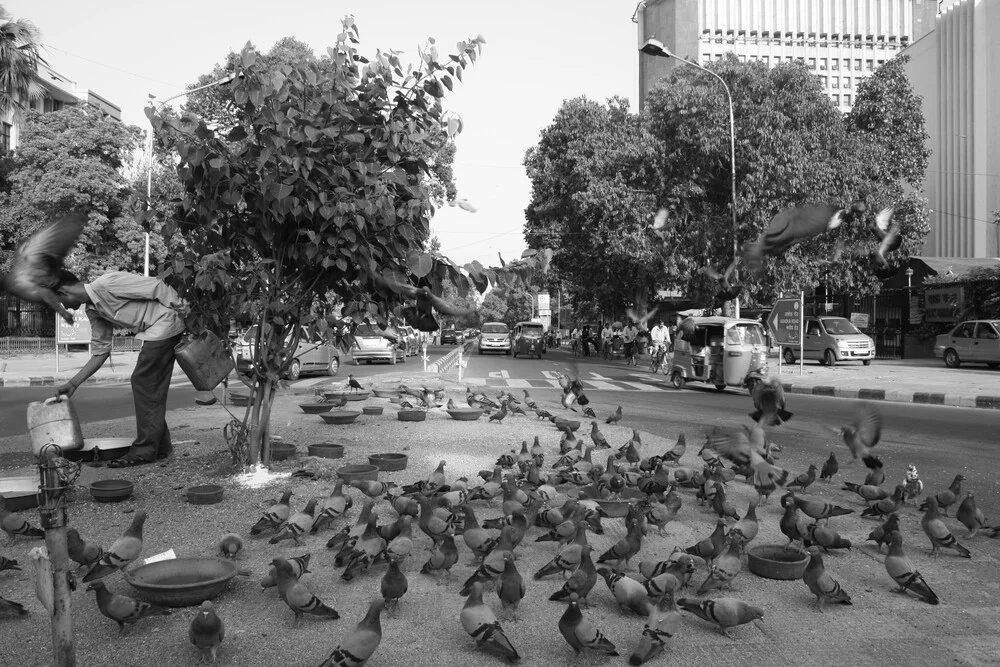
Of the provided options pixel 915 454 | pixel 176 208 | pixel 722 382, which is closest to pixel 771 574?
pixel 176 208

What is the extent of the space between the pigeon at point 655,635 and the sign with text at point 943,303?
28231 mm

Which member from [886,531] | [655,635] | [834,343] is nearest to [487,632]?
[655,635]

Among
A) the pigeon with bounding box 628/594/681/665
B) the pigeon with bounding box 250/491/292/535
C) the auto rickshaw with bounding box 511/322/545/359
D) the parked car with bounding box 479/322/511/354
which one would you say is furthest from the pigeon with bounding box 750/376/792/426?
the parked car with bounding box 479/322/511/354

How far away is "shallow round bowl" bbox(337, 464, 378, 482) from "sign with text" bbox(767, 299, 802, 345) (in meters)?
16.5

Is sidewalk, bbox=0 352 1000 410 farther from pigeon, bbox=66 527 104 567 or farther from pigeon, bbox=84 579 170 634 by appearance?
pigeon, bbox=84 579 170 634

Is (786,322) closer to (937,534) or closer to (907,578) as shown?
(937,534)

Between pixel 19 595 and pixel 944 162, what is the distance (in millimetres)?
48218

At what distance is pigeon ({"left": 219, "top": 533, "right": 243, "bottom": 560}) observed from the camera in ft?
13.1

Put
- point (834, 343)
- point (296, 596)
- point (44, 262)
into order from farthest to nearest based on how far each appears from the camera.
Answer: point (834, 343) < point (44, 262) < point (296, 596)

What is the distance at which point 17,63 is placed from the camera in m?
19.2

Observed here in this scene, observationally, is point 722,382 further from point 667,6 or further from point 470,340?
point 667,6

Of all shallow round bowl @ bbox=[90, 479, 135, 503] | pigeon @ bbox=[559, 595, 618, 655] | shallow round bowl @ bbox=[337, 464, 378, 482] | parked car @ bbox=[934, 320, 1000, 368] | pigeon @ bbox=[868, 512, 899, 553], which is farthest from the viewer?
parked car @ bbox=[934, 320, 1000, 368]

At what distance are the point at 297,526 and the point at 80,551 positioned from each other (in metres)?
1.12

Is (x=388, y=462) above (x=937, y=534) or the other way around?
above
